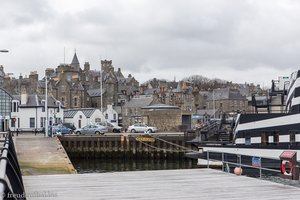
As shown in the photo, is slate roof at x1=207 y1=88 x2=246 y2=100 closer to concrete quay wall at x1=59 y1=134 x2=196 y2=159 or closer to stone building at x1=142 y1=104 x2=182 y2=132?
stone building at x1=142 y1=104 x2=182 y2=132

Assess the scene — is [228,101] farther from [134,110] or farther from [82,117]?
[82,117]

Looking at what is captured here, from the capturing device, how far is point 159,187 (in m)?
12.3

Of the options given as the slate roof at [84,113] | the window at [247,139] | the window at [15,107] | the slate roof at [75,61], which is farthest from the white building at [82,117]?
the window at [247,139]

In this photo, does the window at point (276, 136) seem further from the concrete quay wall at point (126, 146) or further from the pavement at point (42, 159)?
the concrete quay wall at point (126, 146)

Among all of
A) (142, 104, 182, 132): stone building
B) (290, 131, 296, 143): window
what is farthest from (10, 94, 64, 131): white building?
(290, 131, 296, 143): window

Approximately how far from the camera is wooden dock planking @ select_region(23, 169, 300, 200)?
10891 millimetres

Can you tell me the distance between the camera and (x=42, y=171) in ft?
77.8

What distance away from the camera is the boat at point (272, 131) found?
77.1ft

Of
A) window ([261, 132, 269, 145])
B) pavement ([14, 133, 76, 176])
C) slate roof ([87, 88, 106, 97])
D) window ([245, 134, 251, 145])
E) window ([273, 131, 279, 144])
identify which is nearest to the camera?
pavement ([14, 133, 76, 176])

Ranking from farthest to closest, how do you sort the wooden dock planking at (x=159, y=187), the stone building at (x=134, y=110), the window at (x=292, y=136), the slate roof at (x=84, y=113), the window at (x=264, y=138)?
the stone building at (x=134, y=110) < the slate roof at (x=84, y=113) < the window at (x=264, y=138) < the window at (x=292, y=136) < the wooden dock planking at (x=159, y=187)

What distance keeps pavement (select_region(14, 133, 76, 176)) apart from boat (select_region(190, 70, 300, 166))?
9848mm

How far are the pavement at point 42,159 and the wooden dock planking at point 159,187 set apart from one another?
27.0 feet

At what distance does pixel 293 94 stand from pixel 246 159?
16.7ft

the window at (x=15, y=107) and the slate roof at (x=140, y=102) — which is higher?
the slate roof at (x=140, y=102)
